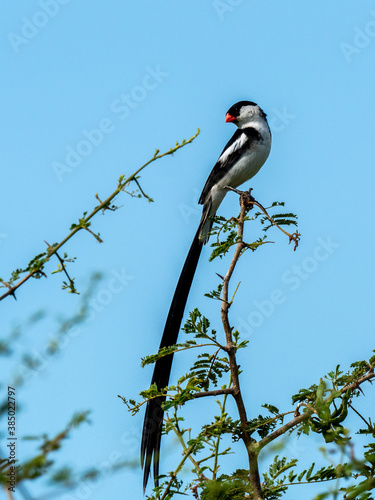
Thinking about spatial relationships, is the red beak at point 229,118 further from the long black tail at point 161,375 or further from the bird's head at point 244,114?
the long black tail at point 161,375

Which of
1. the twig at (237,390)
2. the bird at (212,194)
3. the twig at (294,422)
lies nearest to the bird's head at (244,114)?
the bird at (212,194)

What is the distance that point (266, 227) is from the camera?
247cm

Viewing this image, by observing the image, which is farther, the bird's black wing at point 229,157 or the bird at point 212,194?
the bird's black wing at point 229,157

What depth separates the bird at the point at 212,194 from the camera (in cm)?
239

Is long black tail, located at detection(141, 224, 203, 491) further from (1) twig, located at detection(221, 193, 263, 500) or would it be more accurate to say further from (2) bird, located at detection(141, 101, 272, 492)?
(1) twig, located at detection(221, 193, 263, 500)

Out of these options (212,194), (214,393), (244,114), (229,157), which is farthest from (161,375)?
(244,114)

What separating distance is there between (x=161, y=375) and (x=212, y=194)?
1.75 metres

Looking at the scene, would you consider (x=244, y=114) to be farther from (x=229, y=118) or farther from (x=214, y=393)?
(x=214, y=393)

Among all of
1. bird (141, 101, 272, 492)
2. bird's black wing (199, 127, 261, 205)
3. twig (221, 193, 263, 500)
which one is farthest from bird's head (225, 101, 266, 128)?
twig (221, 193, 263, 500)

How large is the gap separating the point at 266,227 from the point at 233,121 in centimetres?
242

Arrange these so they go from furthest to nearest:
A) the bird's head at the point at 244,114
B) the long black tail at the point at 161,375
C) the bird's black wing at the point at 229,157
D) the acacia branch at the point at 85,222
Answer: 1. the bird's head at the point at 244,114
2. the bird's black wing at the point at 229,157
3. the long black tail at the point at 161,375
4. the acacia branch at the point at 85,222

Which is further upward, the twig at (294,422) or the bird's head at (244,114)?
the bird's head at (244,114)

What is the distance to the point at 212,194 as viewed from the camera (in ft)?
13.4

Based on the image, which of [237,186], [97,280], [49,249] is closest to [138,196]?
[49,249]
